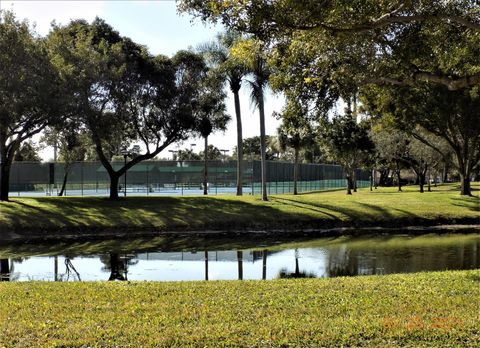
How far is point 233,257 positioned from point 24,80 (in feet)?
45.1

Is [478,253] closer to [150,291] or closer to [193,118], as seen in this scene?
[150,291]

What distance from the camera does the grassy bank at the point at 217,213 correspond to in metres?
24.2

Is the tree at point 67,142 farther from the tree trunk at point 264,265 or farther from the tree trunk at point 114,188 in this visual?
the tree trunk at point 264,265

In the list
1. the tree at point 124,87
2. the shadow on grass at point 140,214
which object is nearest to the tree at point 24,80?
the tree at point 124,87

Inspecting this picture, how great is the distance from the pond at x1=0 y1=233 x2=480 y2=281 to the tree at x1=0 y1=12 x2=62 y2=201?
7174mm

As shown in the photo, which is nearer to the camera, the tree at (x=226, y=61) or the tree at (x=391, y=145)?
the tree at (x=226, y=61)

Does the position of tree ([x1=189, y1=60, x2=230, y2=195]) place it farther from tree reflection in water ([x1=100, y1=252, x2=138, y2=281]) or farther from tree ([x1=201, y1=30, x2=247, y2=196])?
tree reflection in water ([x1=100, y1=252, x2=138, y2=281])

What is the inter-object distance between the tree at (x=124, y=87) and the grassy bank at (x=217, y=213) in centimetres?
413

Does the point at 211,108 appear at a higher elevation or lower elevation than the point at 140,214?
higher

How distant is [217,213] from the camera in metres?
26.3

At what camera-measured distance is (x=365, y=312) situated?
7.32 m

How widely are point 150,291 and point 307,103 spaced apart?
7.93 metres

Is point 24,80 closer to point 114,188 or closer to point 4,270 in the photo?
point 114,188

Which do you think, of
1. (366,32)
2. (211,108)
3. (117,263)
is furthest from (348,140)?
(366,32)
